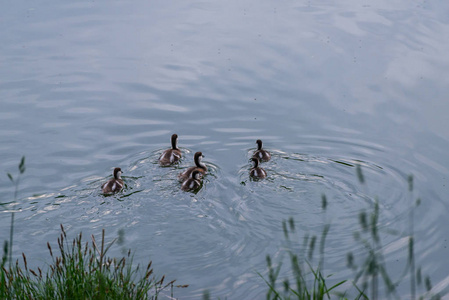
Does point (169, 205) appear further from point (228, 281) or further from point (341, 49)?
point (341, 49)

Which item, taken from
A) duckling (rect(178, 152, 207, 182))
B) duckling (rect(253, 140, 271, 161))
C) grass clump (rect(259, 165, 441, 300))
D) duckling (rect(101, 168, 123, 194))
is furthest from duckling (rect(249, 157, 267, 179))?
duckling (rect(101, 168, 123, 194))

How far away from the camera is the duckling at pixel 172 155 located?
9.45 m

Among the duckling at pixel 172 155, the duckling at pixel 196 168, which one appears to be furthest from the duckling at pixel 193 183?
the duckling at pixel 172 155

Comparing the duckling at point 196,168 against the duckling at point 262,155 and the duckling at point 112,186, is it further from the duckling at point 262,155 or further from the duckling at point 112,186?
the duckling at point 112,186

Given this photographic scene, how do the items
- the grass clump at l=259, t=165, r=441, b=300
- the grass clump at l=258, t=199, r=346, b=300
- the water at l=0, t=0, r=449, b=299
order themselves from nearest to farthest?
the grass clump at l=259, t=165, r=441, b=300 → the grass clump at l=258, t=199, r=346, b=300 → the water at l=0, t=0, r=449, b=299

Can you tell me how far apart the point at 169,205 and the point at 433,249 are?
9.87 ft

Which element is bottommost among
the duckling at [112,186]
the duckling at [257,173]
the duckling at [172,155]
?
the duckling at [112,186]

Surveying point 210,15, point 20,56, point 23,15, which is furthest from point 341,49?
point 23,15

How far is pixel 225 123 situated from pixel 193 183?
2039 mm

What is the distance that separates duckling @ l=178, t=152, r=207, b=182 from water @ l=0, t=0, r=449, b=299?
0.58 ft

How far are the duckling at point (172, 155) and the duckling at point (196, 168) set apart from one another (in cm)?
28

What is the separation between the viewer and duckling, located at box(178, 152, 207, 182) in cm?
906

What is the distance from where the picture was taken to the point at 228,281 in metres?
6.87

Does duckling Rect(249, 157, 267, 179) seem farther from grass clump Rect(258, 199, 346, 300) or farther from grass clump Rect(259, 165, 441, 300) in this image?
grass clump Rect(258, 199, 346, 300)
